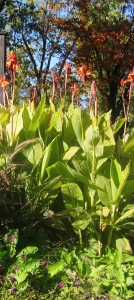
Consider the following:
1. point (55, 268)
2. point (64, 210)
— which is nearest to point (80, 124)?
point (64, 210)

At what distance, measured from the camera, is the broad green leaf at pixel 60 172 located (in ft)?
10.00

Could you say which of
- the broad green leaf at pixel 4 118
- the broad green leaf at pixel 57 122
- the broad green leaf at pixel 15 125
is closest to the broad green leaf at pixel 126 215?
the broad green leaf at pixel 57 122

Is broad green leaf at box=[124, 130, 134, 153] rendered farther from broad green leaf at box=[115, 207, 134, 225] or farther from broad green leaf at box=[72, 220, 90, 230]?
broad green leaf at box=[72, 220, 90, 230]

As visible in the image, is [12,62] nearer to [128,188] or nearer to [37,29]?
[128,188]

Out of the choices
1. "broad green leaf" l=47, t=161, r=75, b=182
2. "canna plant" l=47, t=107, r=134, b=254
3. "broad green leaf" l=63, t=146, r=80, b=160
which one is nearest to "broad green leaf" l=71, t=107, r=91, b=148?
"canna plant" l=47, t=107, r=134, b=254

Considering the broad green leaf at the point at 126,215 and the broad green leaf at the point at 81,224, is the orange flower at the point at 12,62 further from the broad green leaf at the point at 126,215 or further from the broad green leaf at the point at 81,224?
the broad green leaf at the point at 126,215

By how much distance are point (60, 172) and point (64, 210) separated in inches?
10.0

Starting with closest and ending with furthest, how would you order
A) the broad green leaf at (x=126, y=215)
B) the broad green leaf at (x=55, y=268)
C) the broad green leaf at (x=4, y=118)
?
the broad green leaf at (x=55, y=268)
the broad green leaf at (x=126, y=215)
the broad green leaf at (x=4, y=118)

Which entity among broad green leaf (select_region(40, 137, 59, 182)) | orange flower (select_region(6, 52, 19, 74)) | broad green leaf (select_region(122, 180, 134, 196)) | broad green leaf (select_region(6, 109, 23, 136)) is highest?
orange flower (select_region(6, 52, 19, 74))

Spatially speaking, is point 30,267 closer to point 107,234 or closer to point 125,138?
point 107,234

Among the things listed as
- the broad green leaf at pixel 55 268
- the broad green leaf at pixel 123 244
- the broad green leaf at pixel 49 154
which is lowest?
the broad green leaf at pixel 55 268

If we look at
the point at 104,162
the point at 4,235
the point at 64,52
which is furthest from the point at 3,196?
the point at 64,52

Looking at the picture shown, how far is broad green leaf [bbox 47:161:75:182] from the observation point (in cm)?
305

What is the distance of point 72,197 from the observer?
3.10m
